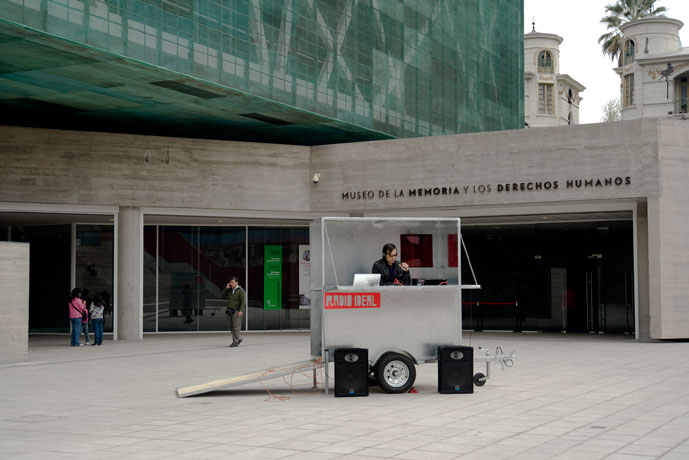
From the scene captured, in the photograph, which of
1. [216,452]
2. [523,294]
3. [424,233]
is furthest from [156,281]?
[216,452]

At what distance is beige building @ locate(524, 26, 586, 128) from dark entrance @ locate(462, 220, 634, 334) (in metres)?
60.1

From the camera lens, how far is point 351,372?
506 inches

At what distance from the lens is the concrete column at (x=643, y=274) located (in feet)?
80.7

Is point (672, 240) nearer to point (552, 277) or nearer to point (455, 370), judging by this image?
point (552, 277)

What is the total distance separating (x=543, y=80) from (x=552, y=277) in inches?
2484

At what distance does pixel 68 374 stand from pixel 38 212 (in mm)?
10888

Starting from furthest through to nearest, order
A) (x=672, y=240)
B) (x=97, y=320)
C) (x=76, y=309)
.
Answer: (x=97, y=320)
(x=76, y=309)
(x=672, y=240)

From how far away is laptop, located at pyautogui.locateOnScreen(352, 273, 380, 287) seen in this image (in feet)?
44.8

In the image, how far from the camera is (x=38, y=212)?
2639 cm

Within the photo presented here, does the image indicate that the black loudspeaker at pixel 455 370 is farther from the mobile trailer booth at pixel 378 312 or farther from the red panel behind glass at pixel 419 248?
the red panel behind glass at pixel 419 248

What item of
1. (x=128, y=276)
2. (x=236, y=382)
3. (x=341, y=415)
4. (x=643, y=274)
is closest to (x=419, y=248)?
(x=236, y=382)

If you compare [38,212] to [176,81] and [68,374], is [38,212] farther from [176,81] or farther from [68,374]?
[68,374]

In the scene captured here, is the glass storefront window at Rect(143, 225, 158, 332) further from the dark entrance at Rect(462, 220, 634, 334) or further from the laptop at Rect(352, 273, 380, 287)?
the laptop at Rect(352, 273, 380, 287)

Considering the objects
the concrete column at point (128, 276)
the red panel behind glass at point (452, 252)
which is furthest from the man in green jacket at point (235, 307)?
the red panel behind glass at point (452, 252)
